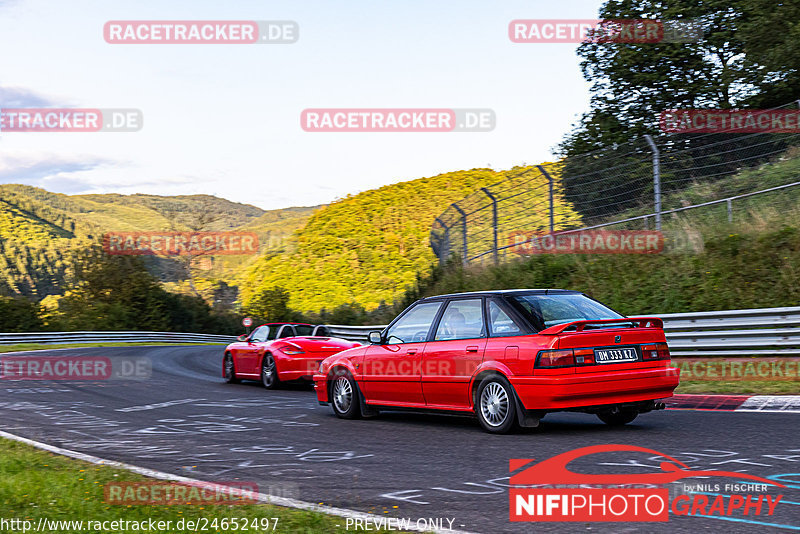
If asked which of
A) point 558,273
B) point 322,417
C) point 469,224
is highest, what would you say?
point 469,224

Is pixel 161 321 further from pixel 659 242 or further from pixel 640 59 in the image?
pixel 659 242

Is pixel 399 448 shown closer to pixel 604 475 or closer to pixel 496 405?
pixel 496 405

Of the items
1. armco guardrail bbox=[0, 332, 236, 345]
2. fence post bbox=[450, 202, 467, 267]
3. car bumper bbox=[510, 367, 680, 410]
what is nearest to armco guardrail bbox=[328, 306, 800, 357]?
car bumper bbox=[510, 367, 680, 410]

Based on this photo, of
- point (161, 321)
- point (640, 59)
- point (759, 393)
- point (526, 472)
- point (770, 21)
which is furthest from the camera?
point (161, 321)

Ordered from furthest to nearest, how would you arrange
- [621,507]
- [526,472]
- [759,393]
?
[759,393]
[526,472]
[621,507]

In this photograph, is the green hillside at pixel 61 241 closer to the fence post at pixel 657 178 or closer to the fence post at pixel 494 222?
the fence post at pixel 494 222

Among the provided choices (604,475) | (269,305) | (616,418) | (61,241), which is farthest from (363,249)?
(604,475)

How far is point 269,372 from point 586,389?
30.3 ft

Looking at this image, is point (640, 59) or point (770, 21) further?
point (640, 59)

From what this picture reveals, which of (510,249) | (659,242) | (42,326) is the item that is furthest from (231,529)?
(42,326)

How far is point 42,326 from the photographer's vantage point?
58438mm

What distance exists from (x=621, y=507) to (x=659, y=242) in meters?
13.6

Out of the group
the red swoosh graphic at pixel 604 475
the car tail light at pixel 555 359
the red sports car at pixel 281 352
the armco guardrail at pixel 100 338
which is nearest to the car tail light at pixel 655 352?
the car tail light at pixel 555 359

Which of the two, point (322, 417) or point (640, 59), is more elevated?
point (640, 59)
